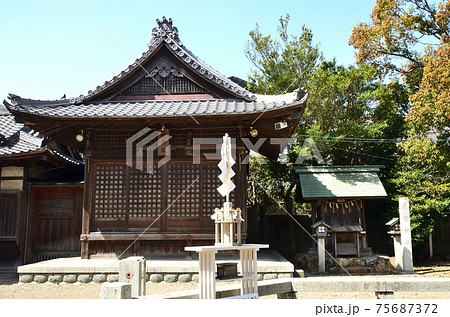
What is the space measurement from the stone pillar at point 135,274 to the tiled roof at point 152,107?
182 inches

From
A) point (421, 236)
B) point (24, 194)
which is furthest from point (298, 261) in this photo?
point (24, 194)

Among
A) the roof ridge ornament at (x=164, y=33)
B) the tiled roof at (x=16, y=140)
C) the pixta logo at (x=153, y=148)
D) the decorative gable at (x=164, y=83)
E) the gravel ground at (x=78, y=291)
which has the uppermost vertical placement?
the roof ridge ornament at (x=164, y=33)

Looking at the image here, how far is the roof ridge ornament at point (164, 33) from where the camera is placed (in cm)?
1245

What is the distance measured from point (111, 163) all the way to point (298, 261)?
287 inches

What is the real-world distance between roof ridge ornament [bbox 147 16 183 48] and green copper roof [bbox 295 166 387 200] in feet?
21.3

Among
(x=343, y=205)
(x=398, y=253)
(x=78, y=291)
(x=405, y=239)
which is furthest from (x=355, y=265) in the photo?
(x=78, y=291)

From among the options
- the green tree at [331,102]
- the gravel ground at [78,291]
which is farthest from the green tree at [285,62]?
the gravel ground at [78,291]

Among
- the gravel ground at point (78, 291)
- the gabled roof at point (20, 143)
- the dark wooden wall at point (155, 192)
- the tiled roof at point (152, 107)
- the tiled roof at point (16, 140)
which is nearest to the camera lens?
the gravel ground at point (78, 291)

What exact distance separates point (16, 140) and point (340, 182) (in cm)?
1179

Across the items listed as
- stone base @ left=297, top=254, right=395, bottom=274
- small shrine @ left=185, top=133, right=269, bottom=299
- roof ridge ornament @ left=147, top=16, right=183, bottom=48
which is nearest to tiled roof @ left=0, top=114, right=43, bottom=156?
roof ridge ornament @ left=147, top=16, right=183, bottom=48

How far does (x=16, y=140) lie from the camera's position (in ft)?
45.3

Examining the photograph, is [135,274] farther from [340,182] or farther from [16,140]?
[16,140]

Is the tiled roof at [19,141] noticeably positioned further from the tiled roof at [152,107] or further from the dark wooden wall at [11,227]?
the tiled roof at [152,107]
